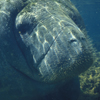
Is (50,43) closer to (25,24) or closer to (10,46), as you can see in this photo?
(25,24)

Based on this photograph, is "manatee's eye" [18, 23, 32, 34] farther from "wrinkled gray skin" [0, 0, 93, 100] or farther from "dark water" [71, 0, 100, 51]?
"dark water" [71, 0, 100, 51]

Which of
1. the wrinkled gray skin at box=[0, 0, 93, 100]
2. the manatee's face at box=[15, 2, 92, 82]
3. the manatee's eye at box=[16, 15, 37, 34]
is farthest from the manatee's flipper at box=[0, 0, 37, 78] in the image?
the manatee's eye at box=[16, 15, 37, 34]

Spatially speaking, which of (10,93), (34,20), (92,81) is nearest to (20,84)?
(10,93)

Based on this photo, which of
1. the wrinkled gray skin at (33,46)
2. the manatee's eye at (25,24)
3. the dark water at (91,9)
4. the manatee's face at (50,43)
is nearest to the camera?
the manatee's face at (50,43)

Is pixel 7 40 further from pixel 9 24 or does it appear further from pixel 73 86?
pixel 73 86

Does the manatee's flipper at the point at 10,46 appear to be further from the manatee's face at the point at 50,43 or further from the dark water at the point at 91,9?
the dark water at the point at 91,9

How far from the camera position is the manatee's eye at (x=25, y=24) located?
3571mm

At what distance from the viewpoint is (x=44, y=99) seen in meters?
3.88

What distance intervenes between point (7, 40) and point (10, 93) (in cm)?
176

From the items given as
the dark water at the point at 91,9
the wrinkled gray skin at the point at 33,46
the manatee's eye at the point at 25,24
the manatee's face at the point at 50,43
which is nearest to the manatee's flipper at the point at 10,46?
the wrinkled gray skin at the point at 33,46

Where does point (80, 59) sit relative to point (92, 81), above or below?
above

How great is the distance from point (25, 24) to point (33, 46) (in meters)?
0.85

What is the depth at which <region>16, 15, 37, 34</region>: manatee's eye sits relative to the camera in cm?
357

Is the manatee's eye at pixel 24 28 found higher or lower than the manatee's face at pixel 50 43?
higher
